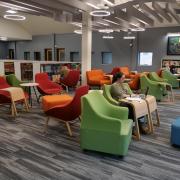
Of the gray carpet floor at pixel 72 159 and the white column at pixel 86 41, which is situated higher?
the white column at pixel 86 41

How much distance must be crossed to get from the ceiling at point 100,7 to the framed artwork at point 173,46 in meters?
0.85

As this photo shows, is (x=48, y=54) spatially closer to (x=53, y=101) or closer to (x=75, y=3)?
(x=75, y=3)

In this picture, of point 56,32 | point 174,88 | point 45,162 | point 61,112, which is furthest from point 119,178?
point 56,32

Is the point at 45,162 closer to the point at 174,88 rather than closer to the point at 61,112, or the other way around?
the point at 61,112

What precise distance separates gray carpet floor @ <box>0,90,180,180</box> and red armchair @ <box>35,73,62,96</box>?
6.38 feet

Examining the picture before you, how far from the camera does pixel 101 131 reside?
3.13 m

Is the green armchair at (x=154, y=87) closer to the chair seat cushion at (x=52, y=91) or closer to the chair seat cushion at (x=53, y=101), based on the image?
the chair seat cushion at (x=52, y=91)

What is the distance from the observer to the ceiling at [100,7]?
6490mm

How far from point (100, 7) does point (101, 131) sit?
14.8 feet

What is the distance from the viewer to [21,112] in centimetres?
567

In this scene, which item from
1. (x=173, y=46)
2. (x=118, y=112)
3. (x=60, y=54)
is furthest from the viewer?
(x=60, y=54)

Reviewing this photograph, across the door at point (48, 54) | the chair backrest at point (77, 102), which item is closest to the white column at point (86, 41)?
the chair backrest at point (77, 102)

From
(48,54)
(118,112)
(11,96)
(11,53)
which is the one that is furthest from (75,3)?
(11,53)

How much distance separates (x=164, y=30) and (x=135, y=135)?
9.77 metres
